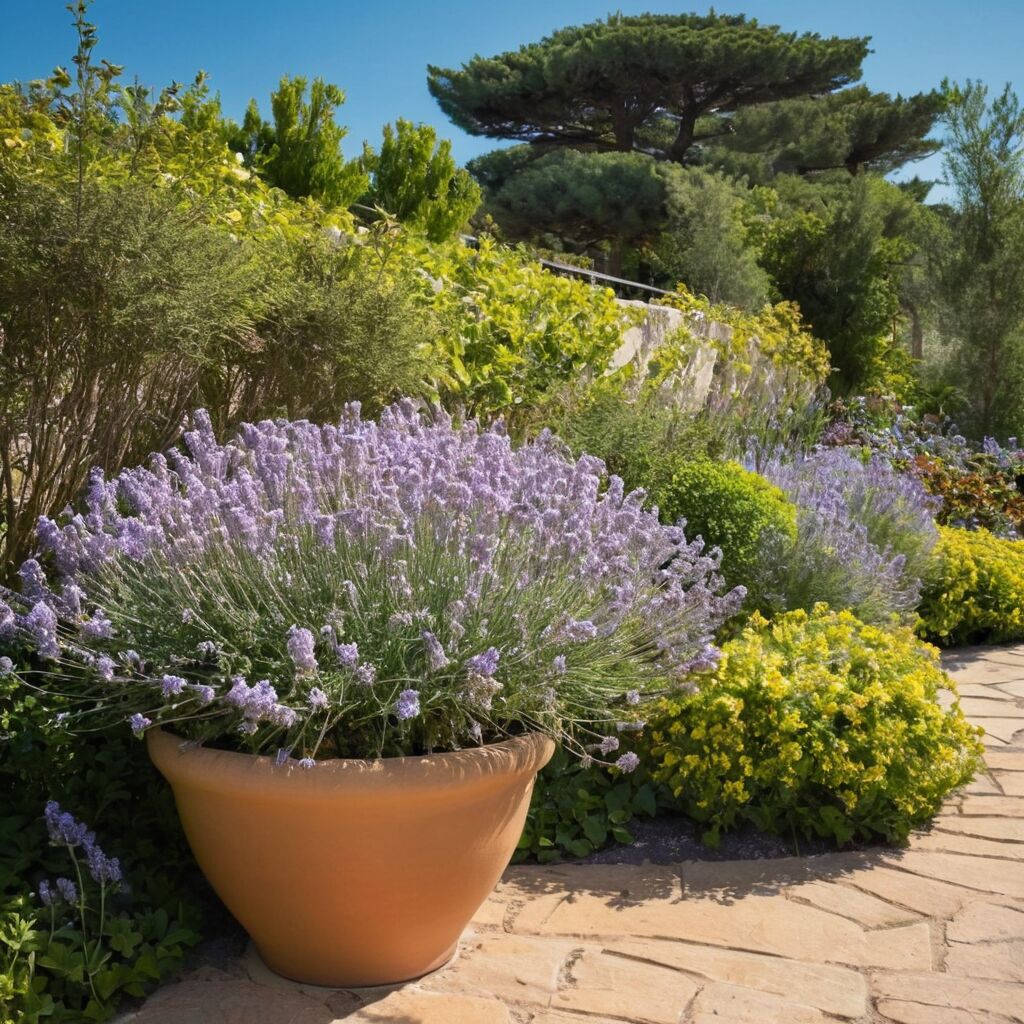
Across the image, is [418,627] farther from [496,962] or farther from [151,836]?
[151,836]

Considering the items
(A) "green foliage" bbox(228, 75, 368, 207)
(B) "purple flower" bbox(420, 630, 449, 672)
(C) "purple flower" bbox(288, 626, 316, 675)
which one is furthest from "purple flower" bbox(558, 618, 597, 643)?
(A) "green foliage" bbox(228, 75, 368, 207)

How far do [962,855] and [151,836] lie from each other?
244cm

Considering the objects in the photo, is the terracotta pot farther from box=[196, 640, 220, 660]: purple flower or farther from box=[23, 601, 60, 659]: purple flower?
box=[23, 601, 60, 659]: purple flower

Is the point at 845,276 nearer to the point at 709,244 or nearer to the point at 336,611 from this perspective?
the point at 709,244

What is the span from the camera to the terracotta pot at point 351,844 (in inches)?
88.4

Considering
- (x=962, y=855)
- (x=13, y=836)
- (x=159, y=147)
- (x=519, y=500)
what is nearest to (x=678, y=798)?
(x=962, y=855)

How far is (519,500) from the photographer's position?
3031 millimetres

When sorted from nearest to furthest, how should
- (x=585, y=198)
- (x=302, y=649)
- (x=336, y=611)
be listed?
(x=302, y=649), (x=336, y=611), (x=585, y=198)

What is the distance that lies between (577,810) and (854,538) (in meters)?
2.03

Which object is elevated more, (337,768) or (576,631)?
(576,631)

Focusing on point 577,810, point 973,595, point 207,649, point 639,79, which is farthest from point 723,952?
point 639,79

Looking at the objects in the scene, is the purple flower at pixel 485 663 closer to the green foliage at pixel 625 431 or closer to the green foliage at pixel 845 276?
Result: the green foliage at pixel 625 431

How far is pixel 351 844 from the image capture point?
2275 mm

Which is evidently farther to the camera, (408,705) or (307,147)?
(307,147)
